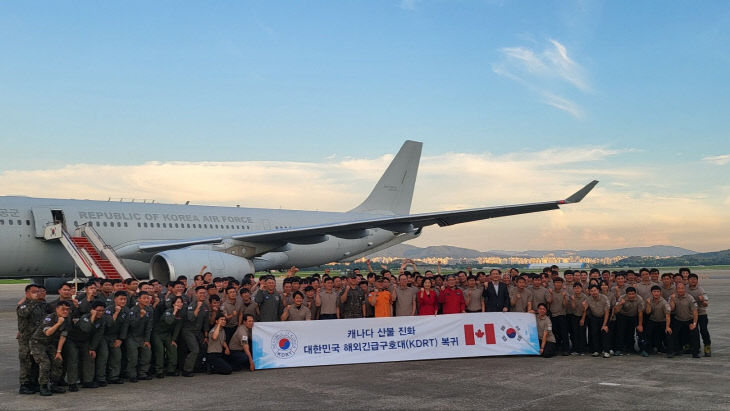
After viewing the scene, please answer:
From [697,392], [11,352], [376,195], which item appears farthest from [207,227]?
[697,392]

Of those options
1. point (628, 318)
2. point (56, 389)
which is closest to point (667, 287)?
point (628, 318)

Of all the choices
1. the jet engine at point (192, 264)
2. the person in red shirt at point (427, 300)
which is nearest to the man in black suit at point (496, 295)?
the person in red shirt at point (427, 300)

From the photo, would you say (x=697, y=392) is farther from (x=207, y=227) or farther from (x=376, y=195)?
(x=376, y=195)

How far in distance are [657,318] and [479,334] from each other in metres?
3.28

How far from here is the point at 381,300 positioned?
38.5 feet

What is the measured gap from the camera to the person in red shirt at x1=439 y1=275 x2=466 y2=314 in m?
12.0

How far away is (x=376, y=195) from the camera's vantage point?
108ft

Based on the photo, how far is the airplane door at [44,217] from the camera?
20.4 metres

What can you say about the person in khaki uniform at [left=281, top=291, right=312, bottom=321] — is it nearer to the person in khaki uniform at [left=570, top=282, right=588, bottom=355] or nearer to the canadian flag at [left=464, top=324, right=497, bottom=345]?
the canadian flag at [left=464, top=324, right=497, bottom=345]

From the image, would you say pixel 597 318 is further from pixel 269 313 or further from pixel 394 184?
pixel 394 184

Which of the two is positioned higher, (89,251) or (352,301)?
(89,251)

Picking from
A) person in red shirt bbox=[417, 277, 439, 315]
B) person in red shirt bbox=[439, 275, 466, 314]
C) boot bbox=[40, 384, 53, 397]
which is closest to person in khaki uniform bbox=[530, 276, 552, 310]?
person in red shirt bbox=[439, 275, 466, 314]

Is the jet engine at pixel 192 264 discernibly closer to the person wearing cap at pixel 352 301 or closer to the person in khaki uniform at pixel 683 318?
the person wearing cap at pixel 352 301

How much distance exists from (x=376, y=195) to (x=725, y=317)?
60.4 feet
